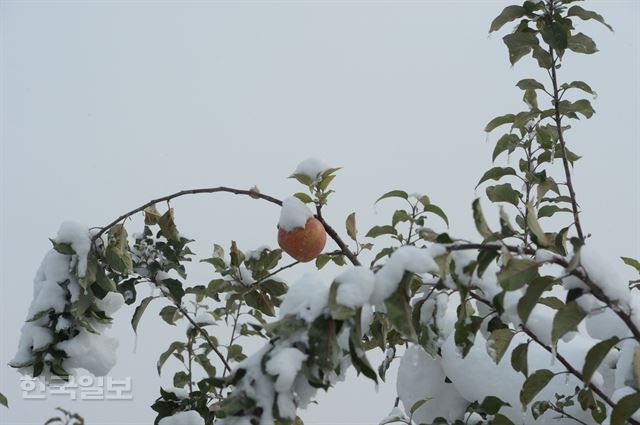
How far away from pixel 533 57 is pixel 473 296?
751mm

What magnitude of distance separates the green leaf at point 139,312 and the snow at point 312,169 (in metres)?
0.61

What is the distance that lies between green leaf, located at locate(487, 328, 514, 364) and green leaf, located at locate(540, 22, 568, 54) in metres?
0.76

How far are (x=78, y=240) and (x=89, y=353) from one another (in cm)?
27

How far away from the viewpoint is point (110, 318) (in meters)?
1.66

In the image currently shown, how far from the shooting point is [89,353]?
164 centimetres

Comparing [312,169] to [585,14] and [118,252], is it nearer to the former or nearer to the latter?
[118,252]

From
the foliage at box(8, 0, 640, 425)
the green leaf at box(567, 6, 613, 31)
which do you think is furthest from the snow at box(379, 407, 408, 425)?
the green leaf at box(567, 6, 613, 31)

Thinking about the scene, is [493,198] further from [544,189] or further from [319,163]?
[319,163]

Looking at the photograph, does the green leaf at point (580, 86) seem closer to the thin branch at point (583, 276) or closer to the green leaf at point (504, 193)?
the green leaf at point (504, 193)

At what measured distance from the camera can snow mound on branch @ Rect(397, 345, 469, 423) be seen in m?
1.64

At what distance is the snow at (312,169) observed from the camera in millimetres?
1561

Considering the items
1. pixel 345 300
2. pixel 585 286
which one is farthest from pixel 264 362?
pixel 585 286

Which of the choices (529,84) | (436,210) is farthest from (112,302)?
(529,84)

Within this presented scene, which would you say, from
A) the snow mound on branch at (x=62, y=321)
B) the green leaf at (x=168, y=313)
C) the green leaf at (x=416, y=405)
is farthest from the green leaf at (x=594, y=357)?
the green leaf at (x=168, y=313)
